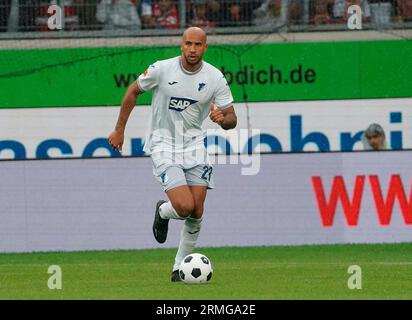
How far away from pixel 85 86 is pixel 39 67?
0.80 m

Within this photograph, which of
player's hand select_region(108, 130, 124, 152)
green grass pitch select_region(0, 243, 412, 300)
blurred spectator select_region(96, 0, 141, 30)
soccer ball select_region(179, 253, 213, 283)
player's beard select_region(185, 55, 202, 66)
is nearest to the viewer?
green grass pitch select_region(0, 243, 412, 300)

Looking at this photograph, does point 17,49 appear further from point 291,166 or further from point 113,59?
point 291,166

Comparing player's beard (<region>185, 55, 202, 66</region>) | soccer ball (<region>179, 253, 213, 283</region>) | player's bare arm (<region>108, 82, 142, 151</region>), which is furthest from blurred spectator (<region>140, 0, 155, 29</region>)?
soccer ball (<region>179, 253, 213, 283</region>)

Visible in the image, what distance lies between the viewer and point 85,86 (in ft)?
65.1

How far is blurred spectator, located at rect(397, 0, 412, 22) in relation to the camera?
1978cm

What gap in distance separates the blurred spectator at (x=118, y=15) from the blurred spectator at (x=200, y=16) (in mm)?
907

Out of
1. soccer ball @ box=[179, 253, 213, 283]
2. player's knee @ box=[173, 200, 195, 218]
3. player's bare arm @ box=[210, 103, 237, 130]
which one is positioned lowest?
soccer ball @ box=[179, 253, 213, 283]

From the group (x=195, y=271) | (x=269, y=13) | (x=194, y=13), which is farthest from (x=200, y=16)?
(x=195, y=271)

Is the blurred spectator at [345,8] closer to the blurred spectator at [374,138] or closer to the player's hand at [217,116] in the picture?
the blurred spectator at [374,138]

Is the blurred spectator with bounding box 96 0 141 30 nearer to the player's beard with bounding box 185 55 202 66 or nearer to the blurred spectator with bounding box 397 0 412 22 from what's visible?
the blurred spectator with bounding box 397 0 412 22

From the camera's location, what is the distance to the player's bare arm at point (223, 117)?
12234mm

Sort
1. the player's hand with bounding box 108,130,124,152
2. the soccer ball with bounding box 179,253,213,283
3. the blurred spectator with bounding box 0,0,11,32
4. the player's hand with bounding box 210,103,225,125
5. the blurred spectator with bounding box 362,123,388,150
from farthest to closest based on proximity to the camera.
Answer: the blurred spectator with bounding box 0,0,11,32 < the blurred spectator with bounding box 362,123,388,150 < the player's hand with bounding box 108,130,124,152 < the player's hand with bounding box 210,103,225,125 < the soccer ball with bounding box 179,253,213,283

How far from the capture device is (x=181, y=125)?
1280cm

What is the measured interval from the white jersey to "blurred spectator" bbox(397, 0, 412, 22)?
7.72 m
